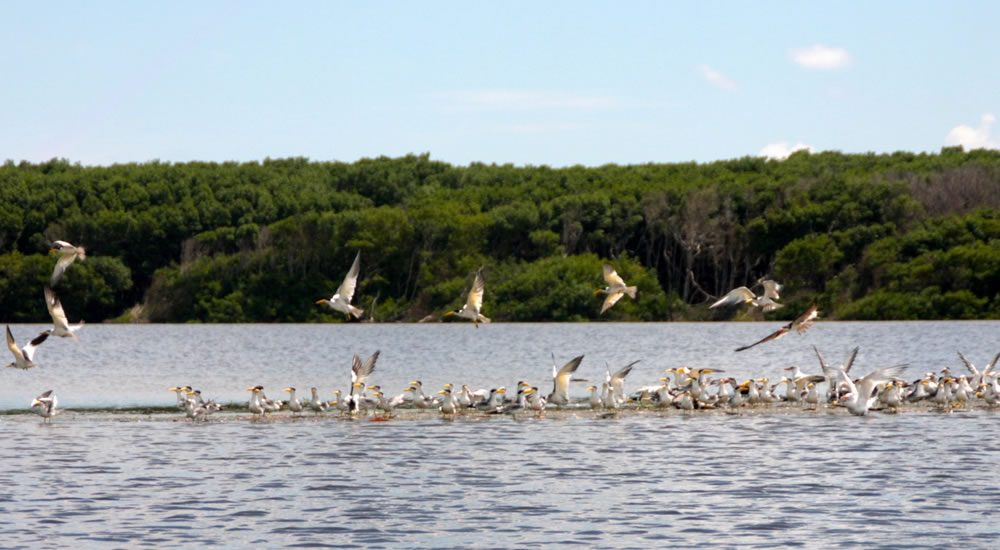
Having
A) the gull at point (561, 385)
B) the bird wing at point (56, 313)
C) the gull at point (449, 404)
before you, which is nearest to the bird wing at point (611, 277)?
the gull at point (561, 385)

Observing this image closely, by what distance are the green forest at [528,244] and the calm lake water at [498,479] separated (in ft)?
171

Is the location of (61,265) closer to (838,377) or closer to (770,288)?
(770,288)

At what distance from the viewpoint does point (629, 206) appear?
99812 mm

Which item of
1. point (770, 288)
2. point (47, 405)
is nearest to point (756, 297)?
point (770, 288)

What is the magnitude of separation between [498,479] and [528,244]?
80.4 metres

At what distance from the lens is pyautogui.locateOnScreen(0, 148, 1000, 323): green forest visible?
3349 inches

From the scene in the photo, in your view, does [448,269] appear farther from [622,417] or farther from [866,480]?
[866,480]

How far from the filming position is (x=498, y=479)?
68.1 ft

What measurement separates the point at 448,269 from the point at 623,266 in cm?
1152

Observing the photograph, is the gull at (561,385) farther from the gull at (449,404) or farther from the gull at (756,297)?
the gull at (756,297)

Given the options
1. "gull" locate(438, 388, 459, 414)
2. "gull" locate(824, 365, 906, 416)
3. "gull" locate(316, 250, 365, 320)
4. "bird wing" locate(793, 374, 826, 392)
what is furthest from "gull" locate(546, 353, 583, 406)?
"gull" locate(824, 365, 906, 416)

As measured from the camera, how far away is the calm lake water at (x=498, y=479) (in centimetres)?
1672

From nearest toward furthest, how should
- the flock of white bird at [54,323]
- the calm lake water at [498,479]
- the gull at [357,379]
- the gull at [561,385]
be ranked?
the calm lake water at [498,479] → the flock of white bird at [54,323] → the gull at [561,385] → the gull at [357,379]

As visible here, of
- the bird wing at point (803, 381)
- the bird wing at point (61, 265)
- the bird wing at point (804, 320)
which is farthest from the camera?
the bird wing at point (803, 381)
